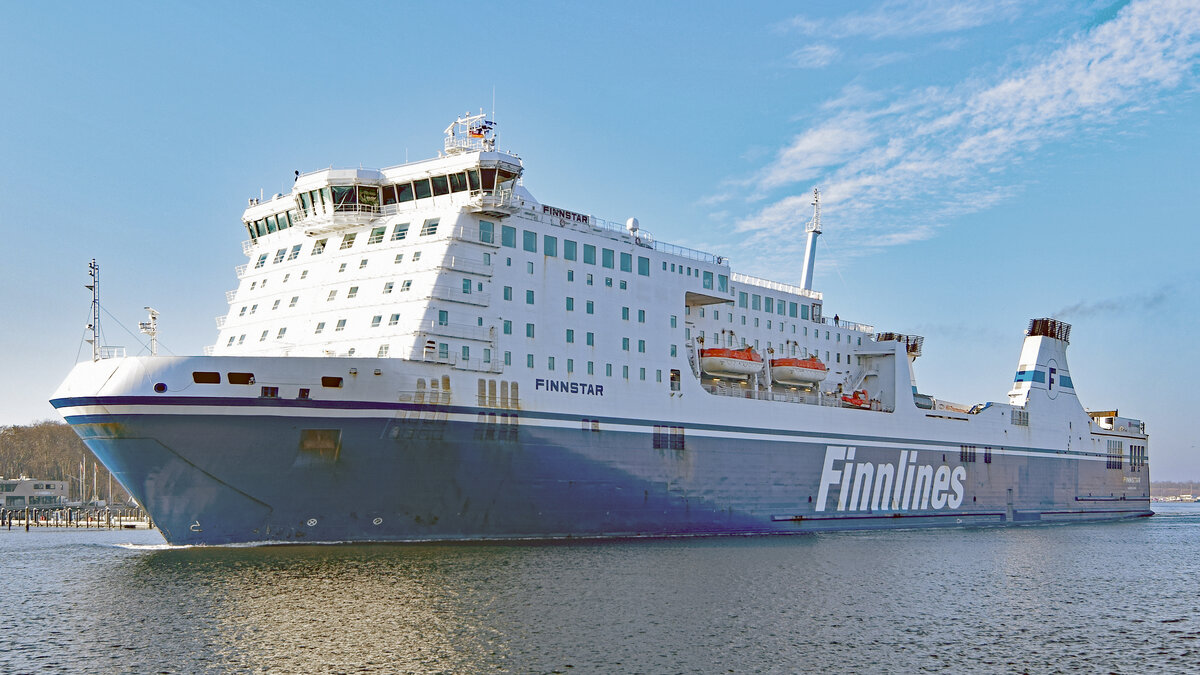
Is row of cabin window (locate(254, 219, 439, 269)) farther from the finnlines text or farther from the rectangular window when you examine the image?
the finnlines text

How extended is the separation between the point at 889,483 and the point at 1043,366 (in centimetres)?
1666

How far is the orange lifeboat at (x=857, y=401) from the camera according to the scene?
146 feet

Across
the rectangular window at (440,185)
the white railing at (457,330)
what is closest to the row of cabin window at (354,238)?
the rectangular window at (440,185)

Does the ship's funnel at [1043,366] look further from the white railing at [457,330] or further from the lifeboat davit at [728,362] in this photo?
the white railing at [457,330]

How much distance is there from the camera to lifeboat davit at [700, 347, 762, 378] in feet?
129

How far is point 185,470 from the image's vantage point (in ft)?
88.1

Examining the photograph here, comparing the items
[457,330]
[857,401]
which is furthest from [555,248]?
[857,401]

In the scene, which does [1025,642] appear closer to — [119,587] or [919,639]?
[919,639]

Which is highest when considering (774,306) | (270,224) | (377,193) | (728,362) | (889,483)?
(377,193)

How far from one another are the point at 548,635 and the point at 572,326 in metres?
16.3

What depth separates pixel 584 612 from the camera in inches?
811

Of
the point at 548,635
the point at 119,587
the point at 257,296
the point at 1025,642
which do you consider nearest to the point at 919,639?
the point at 1025,642

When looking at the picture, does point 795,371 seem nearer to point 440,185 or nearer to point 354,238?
point 440,185

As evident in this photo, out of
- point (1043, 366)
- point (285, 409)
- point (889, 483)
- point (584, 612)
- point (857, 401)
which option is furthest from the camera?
point (1043, 366)
